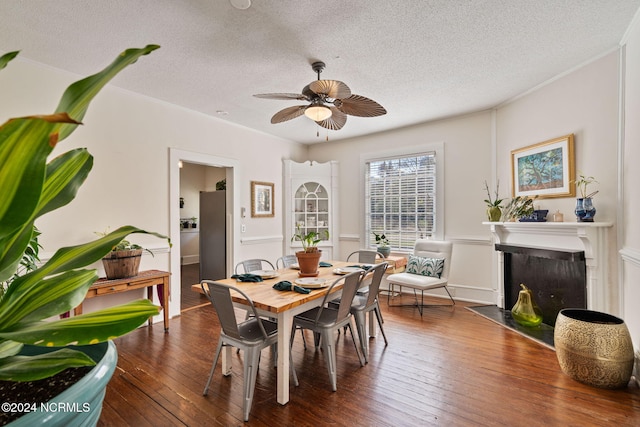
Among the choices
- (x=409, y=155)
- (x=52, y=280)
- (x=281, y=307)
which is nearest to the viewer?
(x=52, y=280)

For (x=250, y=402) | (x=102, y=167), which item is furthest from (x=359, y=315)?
(x=102, y=167)

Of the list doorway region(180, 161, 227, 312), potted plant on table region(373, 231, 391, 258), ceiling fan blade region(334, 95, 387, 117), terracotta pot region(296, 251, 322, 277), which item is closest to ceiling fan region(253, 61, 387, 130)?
ceiling fan blade region(334, 95, 387, 117)

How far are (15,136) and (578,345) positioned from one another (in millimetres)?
3177

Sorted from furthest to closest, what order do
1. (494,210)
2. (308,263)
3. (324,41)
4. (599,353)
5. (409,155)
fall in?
1. (409,155)
2. (494,210)
3. (308,263)
4. (324,41)
5. (599,353)

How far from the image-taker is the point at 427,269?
14.0 feet

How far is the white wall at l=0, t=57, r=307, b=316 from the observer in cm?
285

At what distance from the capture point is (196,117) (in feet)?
13.6

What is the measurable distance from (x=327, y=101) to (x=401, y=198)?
9.19ft

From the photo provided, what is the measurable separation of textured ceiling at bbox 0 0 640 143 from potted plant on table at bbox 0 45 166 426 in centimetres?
202

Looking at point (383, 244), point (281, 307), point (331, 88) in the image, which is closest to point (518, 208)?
point (383, 244)

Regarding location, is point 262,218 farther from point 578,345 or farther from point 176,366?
point 578,345

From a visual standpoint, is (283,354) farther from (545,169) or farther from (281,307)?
(545,169)

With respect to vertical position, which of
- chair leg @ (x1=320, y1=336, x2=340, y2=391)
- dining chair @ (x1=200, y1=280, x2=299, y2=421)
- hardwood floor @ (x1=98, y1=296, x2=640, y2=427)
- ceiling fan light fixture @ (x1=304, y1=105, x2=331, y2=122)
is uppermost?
ceiling fan light fixture @ (x1=304, y1=105, x2=331, y2=122)

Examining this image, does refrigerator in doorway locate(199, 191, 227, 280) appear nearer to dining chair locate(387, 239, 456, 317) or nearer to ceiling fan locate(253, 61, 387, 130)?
ceiling fan locate(253, 61, 387, 130)
